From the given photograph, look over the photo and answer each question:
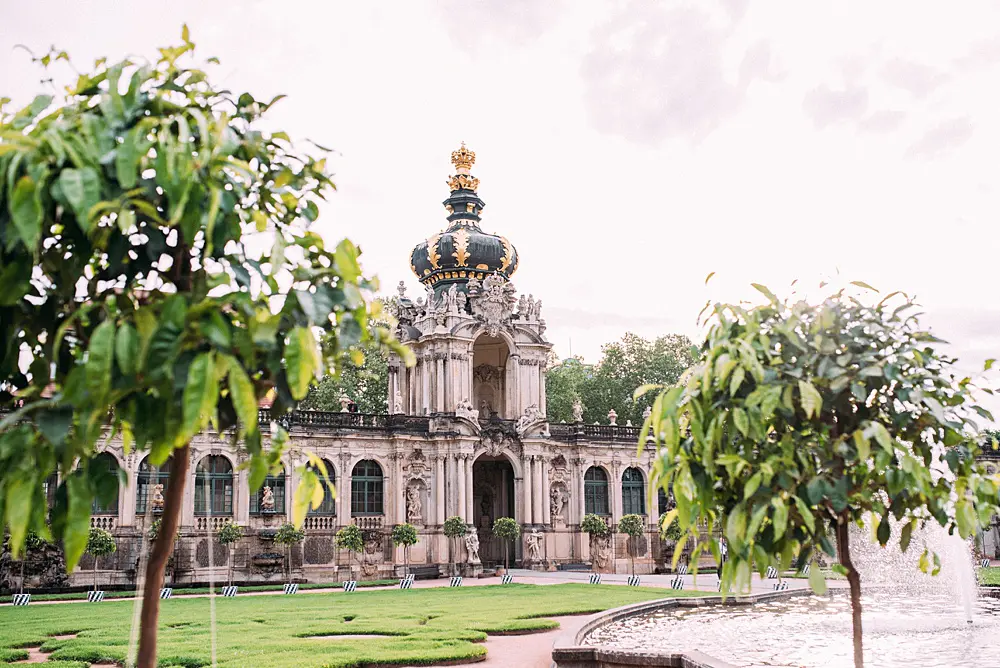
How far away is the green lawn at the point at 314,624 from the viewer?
1384 cm

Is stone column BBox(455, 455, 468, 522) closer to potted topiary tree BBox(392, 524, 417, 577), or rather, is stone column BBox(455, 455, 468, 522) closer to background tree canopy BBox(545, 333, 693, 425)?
potted topiary tree BBox(392, 524, 417, 577)

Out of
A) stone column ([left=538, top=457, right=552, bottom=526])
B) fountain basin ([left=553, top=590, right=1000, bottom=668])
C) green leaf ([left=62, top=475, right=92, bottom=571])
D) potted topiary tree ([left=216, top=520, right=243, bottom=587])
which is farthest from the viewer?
stone column ([left=538, top=457, right=552, bottom=526])

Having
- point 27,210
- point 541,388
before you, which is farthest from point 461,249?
point 27,210

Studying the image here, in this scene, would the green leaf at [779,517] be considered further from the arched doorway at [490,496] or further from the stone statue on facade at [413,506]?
the arched doorway at [490,496]

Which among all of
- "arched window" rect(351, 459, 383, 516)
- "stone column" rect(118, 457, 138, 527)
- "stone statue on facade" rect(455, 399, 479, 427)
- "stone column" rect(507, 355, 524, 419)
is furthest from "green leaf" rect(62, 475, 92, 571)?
"stone column" rect(507, 355, 524, 419)

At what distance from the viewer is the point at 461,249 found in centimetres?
4388

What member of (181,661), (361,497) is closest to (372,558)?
(361,497)

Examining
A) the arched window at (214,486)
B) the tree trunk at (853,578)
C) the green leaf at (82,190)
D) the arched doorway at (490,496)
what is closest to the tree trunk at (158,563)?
the green leaf at (82,190)

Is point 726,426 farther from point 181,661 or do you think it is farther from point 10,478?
point 181,661

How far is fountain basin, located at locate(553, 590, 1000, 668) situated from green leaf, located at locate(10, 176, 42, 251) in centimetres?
858

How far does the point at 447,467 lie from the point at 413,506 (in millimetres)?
2139

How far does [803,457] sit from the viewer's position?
6121 millimetres

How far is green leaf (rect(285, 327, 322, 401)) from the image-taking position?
397 centimetres

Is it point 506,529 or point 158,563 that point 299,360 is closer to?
point 158,563
